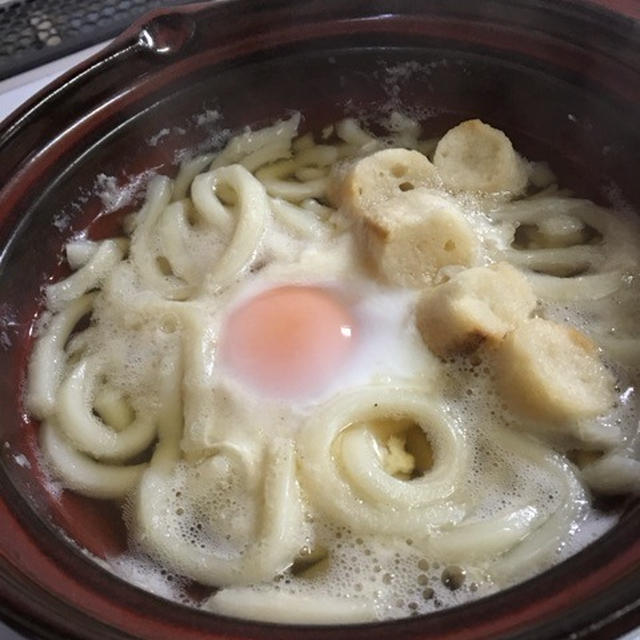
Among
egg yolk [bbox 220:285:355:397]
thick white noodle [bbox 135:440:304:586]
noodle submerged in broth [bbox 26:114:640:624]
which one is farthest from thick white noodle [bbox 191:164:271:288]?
thick white noodle [bbox 135:440:304:586]

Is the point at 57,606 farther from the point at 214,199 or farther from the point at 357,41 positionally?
the point at 357,41

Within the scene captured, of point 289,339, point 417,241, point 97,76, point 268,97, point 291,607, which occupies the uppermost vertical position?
point 97,76

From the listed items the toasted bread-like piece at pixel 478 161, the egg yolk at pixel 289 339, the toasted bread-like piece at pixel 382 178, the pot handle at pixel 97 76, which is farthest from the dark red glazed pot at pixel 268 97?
the egg yolk at pixel 289 339

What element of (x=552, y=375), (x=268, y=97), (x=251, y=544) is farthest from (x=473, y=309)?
(x=268, y=97)

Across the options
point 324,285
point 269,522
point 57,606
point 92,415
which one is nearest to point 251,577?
point 269,522

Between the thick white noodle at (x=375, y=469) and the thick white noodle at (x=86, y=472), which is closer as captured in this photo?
the thick white noodle at (x=375, y=469)

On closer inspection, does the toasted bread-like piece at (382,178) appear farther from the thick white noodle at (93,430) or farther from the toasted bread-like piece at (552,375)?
the thick white noodle at (93,430)

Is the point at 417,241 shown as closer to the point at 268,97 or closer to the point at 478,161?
the point at 478,161

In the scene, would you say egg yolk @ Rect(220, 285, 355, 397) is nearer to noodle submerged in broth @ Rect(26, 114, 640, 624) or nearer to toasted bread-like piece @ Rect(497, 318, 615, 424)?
noodle submerged in broth @ Rect(26, 114, 640, 624)
